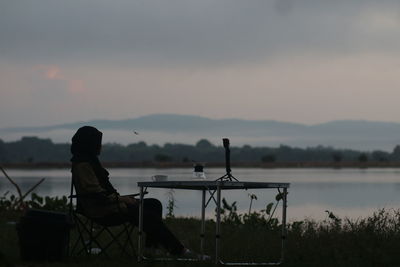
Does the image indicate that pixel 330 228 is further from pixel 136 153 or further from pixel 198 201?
pixel 136 153

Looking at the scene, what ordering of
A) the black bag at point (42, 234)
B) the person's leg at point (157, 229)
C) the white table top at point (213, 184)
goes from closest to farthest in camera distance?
the white table top at point (213, 184) < the black bag at point (42, 234) < the person's leg at point (157, 229)

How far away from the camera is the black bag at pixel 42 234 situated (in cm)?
609

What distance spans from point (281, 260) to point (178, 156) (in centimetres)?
5125

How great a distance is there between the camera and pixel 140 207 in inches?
232

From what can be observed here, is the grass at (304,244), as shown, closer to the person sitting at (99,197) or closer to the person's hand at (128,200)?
the person sitting at (99,197)

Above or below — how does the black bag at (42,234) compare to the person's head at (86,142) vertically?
below

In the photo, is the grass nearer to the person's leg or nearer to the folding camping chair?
the folding camping chair

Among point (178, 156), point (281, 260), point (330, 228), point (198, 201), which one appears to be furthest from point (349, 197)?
point (178, 156)

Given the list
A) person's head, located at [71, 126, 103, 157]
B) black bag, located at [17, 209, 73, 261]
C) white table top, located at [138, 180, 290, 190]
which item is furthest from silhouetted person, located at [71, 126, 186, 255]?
white table top, located at [138, 180, 290, 190]

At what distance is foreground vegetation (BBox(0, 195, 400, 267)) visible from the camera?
6164 mm

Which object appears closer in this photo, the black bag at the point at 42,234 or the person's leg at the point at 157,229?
the black bag at the point at 42,234

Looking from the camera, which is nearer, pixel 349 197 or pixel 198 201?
pixel 198 201

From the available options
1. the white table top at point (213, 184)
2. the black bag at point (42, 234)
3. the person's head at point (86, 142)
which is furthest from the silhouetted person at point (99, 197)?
the white table top at point (213, 184)

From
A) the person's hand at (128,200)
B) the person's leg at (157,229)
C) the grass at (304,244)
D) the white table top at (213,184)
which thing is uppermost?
the white table top at (213,184)
